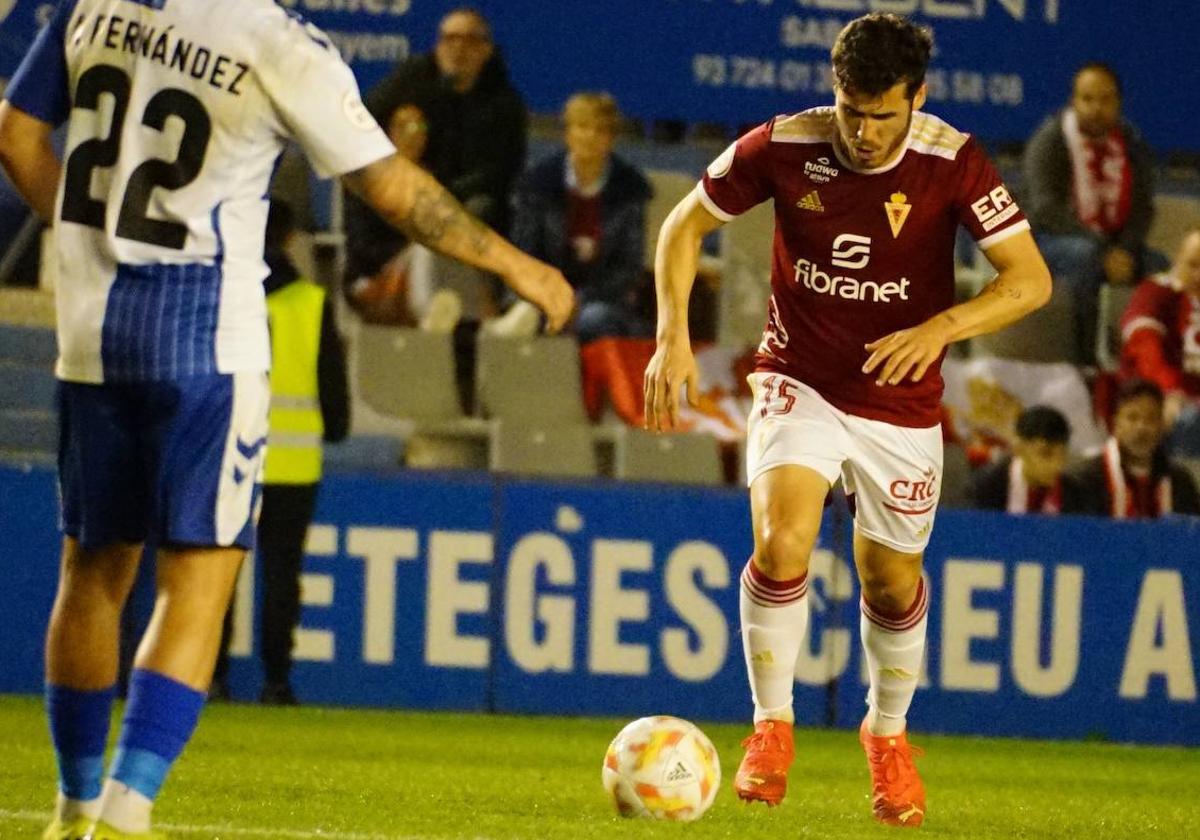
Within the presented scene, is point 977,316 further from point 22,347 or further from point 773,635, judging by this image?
point 22,347

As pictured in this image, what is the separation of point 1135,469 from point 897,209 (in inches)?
188

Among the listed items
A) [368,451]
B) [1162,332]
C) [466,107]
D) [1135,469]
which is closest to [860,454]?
[1135,469]

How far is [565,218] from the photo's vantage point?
38.3ft

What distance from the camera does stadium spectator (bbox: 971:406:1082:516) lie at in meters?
10.6

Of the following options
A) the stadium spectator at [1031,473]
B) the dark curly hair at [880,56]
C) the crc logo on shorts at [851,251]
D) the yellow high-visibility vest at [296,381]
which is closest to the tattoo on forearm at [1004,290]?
the crc logo on shorts at [851,251]

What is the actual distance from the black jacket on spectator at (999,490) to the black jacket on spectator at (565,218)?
217 centimetres

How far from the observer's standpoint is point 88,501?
4668mm

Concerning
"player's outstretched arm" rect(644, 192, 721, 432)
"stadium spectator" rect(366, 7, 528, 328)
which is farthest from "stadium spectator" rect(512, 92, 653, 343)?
"player's outstretched arm" rect(644, 192, 721, 432)

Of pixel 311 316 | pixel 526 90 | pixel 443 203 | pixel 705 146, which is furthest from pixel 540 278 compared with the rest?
pixel 705 146

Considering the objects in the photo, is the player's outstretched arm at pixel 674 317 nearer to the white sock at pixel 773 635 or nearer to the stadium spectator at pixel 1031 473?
the white sock at pixel 773 635

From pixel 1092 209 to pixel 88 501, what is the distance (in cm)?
880

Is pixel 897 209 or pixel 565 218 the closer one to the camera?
pixel 897 209

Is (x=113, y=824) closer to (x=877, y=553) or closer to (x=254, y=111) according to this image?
(x=254, y=111)

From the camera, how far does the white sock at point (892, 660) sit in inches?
263
